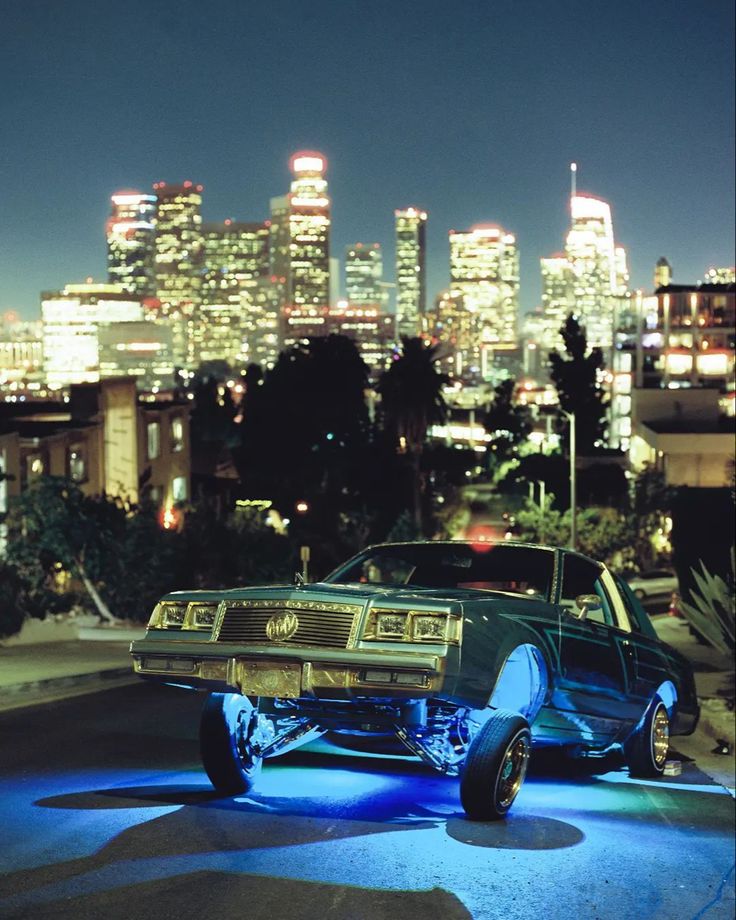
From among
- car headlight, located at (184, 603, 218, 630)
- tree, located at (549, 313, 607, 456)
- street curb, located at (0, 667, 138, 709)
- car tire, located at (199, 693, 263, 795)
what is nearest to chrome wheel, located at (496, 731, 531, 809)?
car tire, located at (199, 693, 263, 795)

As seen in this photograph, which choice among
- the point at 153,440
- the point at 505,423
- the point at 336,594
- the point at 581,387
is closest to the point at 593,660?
the point at 336,594

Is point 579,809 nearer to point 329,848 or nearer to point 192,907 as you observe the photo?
point 329,848

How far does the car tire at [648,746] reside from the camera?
1038 cm

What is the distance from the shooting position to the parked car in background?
5062 cm

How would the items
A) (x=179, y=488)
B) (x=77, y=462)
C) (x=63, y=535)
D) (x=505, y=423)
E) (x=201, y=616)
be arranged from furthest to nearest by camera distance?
(x=505, y=423), (x=179, y=488), (x=77, y=462), (x=63, y=535), (x=201, y=616)

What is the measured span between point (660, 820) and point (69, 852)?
4.01m

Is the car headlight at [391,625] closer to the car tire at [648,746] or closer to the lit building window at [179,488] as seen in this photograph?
the car tire at [648,746]

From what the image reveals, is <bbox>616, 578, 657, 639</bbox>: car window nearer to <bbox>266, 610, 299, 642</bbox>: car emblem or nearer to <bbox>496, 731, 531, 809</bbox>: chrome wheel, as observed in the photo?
<bbox>496, 731, 531, 809</bbox>: chrome wheel

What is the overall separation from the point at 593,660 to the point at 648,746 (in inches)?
59.3

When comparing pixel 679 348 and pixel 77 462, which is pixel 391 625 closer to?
pixel 77 462

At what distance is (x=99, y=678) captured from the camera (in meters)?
16.9

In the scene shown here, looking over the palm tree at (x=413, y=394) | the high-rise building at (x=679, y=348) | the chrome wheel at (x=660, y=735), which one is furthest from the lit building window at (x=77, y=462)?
the high-rise building at (x=679, y=348)

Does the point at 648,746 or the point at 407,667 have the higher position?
the point at 407,667

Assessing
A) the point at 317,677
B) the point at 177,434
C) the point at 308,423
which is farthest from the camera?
the point at 308,423
